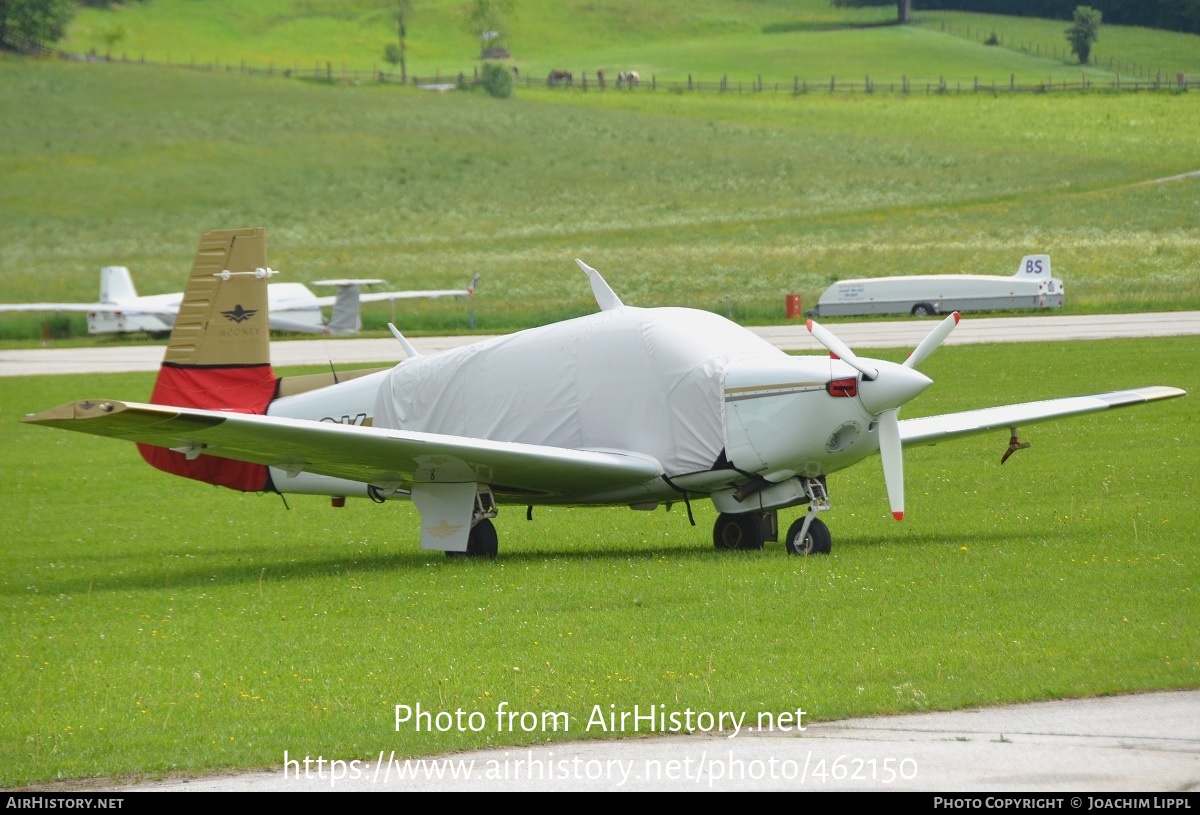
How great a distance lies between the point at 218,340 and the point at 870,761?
36.9ft

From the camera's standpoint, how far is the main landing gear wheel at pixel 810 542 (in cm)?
1460

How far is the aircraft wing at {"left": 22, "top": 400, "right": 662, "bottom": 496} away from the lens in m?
13.2

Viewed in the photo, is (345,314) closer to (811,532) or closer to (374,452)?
(374,452)

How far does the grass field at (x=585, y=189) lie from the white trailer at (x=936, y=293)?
2.12m

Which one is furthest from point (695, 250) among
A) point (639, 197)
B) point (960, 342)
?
point (960, 342)

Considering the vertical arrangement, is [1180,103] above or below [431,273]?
above

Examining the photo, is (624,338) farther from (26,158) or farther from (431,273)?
(26,158)

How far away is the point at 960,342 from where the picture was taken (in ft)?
133

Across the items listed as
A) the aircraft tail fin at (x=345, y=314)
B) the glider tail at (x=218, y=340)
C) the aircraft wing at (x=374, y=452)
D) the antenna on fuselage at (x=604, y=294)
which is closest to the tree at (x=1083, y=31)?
the aircraft tail fin at (x=345, y=314)

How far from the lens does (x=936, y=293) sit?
52.1m

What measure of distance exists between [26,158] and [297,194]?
2032 cm

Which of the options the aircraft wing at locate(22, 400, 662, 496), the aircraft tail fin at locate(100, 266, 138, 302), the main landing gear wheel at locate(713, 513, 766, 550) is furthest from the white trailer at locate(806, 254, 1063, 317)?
the aircraft wing at locate(22, 400, 662, 496)

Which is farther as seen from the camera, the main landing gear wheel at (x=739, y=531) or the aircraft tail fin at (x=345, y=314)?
the aircraft tail fin at (x=345, y=314)

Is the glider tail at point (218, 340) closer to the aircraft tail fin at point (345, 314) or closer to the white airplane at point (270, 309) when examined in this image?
the white airplane at point (270, 309)
